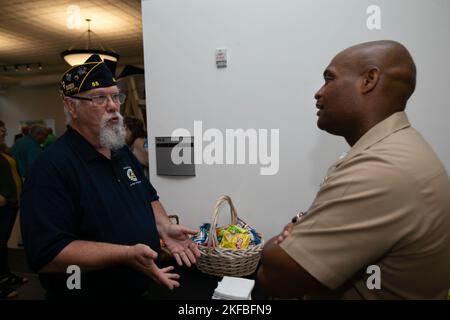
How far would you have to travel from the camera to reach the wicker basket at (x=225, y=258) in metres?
1.40

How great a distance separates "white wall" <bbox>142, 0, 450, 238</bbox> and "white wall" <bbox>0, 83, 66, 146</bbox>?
23.9 ft

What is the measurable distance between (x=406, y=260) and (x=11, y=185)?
2.93 m

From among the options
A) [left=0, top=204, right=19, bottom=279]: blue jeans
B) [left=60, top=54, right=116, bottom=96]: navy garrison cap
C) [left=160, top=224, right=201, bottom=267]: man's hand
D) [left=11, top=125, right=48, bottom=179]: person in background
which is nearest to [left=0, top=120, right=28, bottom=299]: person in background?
[left=0, top=204, right=19, bottom=279]: blue jeans

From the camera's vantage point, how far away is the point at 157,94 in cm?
179

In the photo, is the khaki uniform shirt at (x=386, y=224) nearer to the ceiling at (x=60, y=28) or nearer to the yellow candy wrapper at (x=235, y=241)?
the yellow candy wrapper at (x=235, y=241)

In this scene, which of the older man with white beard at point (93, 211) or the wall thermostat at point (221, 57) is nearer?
the older man with white beard at point (93, 211)

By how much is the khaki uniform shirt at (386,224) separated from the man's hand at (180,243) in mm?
650

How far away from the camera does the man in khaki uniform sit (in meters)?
0.62

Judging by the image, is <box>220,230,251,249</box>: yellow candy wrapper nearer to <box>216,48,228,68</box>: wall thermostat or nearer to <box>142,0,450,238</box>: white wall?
<box>142,0,450,238</box>: white wall

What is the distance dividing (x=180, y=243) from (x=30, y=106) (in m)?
8.99

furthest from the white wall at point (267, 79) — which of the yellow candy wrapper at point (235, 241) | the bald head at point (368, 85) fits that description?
the bald head at point (368, 85)

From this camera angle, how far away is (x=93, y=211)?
1.02 meters
